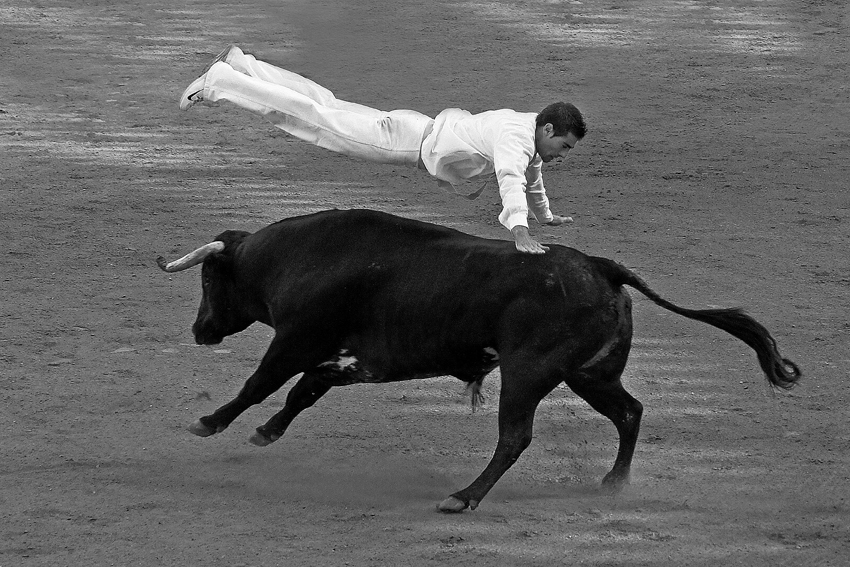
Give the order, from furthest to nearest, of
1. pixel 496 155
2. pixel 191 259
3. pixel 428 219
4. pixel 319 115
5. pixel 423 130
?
pixel 428 219
pixel 319 115
pixel 423 130
pixel 191 259
pixel 496 155

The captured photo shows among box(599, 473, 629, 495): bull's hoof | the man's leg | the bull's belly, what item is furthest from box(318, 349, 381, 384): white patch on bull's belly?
the man's leg

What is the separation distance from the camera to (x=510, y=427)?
470 centimetres

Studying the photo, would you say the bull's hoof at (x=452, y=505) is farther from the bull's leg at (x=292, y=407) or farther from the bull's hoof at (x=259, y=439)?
the bull's hoof at (x=259, y=439)

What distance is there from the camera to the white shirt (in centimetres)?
494

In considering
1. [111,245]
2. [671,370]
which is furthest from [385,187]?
[671,370]

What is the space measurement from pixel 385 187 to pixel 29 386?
3.60 metres

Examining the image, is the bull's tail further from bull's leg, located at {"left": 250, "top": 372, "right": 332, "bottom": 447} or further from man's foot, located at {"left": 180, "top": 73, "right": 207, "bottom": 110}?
man's foot, located at {"left": 180, "top": 73, "right": 207, "bottom": 110}

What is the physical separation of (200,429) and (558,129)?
195 centimetres

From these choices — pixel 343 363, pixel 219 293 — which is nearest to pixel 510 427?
pixel 343 363

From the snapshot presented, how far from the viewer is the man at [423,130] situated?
16.9 feet

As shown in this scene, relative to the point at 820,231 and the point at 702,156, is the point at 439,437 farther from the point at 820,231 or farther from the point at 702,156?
the point at 702,156

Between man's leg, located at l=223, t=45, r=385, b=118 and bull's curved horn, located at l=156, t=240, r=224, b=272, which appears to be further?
man's leg, located at l=223, t=45, r=385, b=118

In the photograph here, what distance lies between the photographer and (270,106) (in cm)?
586

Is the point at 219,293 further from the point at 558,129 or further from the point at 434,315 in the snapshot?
the point at 558,129
